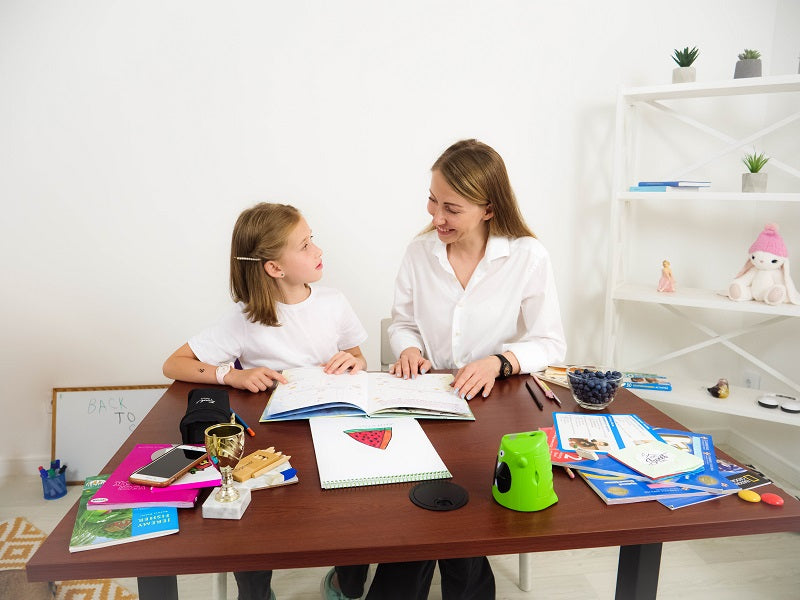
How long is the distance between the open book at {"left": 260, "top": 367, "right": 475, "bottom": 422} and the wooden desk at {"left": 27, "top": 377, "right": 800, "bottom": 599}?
183 millimetres

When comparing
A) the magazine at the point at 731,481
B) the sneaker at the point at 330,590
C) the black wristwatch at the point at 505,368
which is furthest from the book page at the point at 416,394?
the sneaker at the point at 330,590

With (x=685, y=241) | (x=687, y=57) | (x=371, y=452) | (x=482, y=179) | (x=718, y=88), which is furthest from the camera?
(x=685, y=241)

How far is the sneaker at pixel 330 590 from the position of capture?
1.70m

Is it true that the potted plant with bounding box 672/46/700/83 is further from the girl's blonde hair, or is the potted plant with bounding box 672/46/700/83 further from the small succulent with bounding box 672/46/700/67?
the girl's blonde hair

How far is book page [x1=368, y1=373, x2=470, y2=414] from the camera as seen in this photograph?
4.17 ft

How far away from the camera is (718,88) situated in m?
2.28

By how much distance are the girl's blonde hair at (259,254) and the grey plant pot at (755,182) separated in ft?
5.88

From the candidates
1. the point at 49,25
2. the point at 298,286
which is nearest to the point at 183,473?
the point at 298,286

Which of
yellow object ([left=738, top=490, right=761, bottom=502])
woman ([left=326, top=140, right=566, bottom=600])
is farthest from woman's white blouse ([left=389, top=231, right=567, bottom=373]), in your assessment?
yellow object ([left=738, top=490, right=761, bottom=502])

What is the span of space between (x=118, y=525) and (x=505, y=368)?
3.13ft

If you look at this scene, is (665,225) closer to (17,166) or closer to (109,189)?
(109,189)

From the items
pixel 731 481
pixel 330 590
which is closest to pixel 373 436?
pixel 731 481

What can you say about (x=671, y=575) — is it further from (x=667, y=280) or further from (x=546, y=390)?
(x=667, y=280)

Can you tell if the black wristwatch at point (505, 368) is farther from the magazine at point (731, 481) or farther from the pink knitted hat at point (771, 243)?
the pink knitted hat at point (771, 243)
